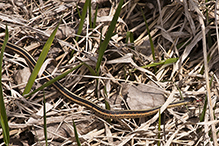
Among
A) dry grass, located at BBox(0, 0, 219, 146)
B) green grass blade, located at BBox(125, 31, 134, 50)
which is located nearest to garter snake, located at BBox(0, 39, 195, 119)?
dry grass, located at BBox(0, 0, 219, 146)

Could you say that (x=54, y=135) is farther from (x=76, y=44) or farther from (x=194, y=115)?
(x=194, y=115)

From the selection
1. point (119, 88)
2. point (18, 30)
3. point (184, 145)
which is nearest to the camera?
point (184, 145)

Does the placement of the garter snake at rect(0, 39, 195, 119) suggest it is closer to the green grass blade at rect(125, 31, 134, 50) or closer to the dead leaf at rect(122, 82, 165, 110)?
the dead leaf at rect(122, 82, 165, 110)

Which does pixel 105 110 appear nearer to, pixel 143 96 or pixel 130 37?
pixel 143 96

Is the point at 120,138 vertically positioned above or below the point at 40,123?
below

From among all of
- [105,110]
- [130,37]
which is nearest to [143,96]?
[105,110]

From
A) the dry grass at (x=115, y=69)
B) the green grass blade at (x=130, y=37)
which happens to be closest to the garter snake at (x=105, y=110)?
the dry grass at (x=115, y=69)

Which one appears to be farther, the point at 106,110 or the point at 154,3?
the point at 154,3

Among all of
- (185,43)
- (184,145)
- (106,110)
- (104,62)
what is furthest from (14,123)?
(185,43)
